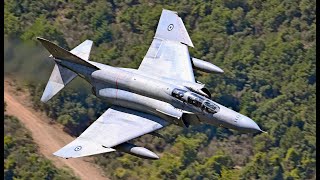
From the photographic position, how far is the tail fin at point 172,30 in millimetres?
104938

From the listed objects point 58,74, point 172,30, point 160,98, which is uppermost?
point 172,30

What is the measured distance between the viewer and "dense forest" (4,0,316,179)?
385ft

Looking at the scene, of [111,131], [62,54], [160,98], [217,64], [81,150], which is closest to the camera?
[81,150]

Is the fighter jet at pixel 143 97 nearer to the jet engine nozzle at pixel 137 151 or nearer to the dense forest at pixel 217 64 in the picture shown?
the jet engine nozzle at pixel 137 151

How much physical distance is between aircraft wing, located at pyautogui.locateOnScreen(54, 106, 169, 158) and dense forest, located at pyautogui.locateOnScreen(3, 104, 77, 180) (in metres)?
12.8

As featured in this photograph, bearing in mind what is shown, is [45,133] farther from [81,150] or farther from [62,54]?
[81,150]

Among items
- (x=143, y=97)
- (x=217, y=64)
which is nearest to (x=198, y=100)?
(x=143, y=97)

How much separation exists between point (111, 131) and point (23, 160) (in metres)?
16.4

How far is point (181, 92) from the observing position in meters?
97.8

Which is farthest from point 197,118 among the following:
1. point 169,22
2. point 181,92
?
point 169,22

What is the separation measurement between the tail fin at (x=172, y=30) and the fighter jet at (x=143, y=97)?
0.91 ft

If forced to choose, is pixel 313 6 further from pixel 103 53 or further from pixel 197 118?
pixel 197 118

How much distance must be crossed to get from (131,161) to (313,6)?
1154 inches

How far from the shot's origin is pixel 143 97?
9919 cm
